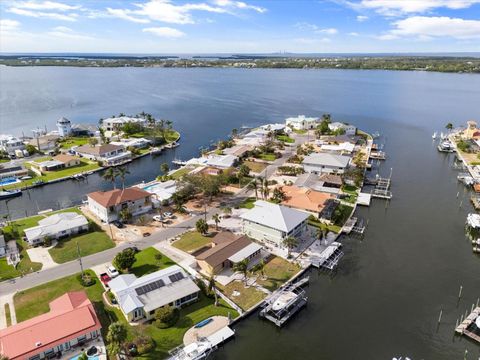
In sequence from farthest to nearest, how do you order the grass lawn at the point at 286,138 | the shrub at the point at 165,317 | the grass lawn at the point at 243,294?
the grass lawn at the point at 286,138 < the grass lawn at the point at 243,294 < the shrub at the point at 165,317

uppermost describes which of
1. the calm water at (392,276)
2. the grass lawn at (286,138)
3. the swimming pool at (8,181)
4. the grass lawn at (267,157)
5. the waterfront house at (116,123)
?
the waterfront house at (116,123)

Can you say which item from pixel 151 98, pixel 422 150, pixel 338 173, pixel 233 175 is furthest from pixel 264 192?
pixel 151 98

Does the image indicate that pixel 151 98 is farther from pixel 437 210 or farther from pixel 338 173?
pixel 437 210

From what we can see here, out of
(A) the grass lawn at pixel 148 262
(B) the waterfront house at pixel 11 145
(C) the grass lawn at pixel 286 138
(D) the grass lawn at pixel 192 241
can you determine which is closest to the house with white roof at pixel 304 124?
(C) the grass lawn at pixel 286 138

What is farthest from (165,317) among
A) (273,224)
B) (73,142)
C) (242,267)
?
(73,142)

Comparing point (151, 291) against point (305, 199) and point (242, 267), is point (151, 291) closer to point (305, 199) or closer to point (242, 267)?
point (242, 267)

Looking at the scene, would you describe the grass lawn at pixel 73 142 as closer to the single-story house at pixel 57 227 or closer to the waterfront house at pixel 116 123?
the waterfront house at pixel 116 123

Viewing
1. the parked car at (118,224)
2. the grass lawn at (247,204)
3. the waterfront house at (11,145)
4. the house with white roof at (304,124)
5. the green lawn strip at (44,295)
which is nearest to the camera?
the green lawn strip at (44,295)
